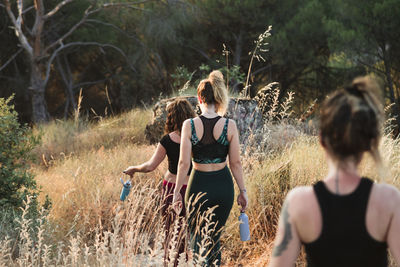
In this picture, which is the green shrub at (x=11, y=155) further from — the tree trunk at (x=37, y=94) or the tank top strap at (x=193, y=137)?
the tree trunk at (x=37, y=94)

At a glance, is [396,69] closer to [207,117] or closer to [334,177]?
[207,117]

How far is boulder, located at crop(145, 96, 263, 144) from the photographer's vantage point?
23.0 ft

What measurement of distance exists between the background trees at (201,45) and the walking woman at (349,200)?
9.77 m

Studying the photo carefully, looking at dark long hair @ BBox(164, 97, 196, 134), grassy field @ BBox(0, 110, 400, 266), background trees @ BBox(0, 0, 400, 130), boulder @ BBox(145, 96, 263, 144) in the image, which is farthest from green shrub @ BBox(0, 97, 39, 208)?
background trees @ BBox(0, 0, 400, 130)

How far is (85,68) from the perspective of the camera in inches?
628

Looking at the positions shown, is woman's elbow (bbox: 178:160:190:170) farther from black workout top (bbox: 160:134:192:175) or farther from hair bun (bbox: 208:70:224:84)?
hair bun (bbox: 208:70:224:84)

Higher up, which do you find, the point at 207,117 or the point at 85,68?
the point at 207,117

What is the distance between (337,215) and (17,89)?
1448cm

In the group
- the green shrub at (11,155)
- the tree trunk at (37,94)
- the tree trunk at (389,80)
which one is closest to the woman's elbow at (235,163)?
the green shrub at (11,155)

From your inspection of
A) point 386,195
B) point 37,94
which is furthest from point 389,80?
point 386,195

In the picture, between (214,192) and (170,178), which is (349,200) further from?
(170,178)

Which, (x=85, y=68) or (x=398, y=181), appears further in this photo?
(x=85, y=68)

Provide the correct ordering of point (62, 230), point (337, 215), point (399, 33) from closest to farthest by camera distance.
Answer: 1. point (337, 215)
2. point (62, 230)
3. point (399, 33)

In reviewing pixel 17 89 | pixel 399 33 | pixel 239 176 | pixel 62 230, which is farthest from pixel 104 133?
pixel 399 33
